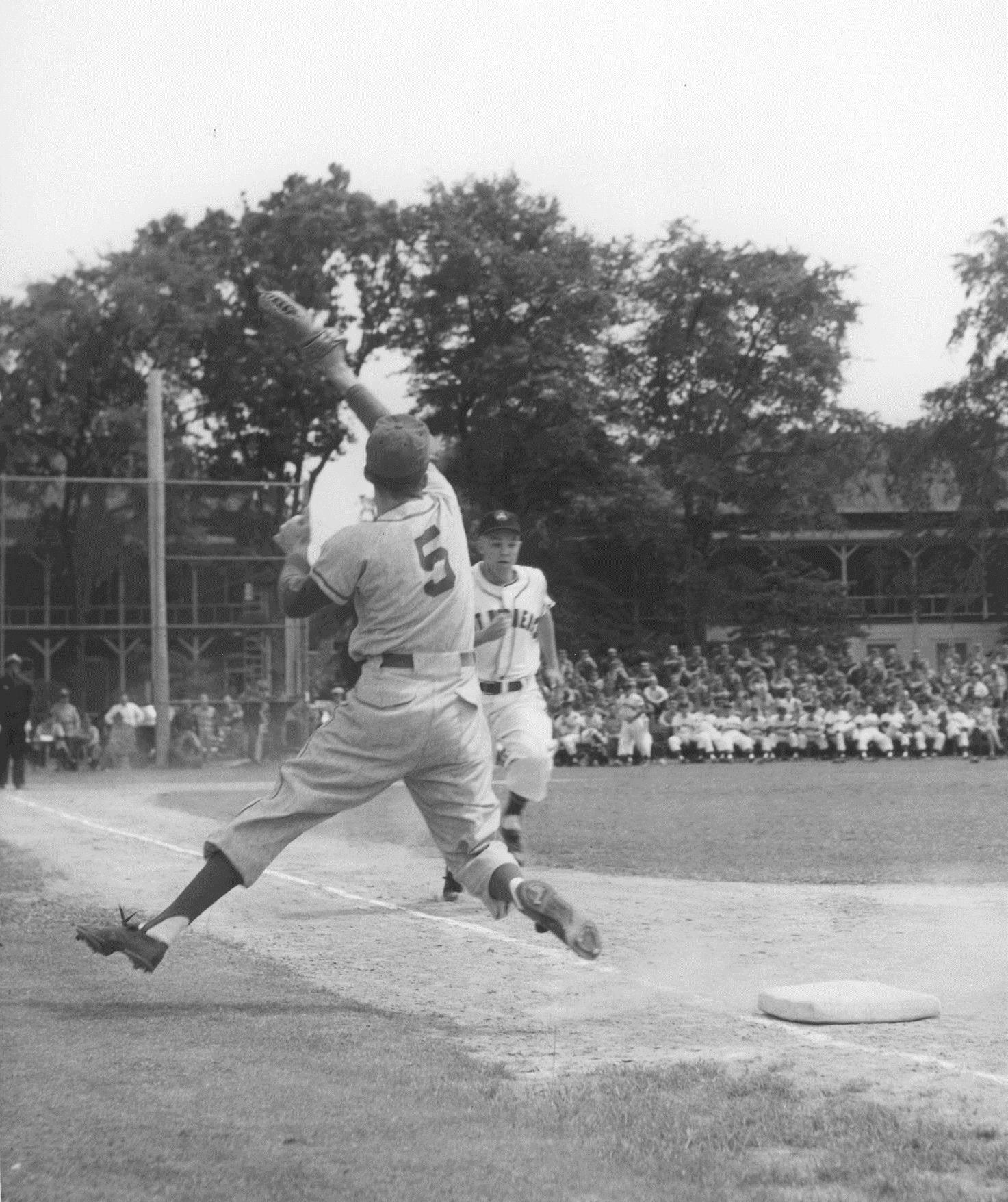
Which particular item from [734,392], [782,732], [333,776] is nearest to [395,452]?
[333,776]

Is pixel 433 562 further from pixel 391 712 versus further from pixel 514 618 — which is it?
pixel 514 618

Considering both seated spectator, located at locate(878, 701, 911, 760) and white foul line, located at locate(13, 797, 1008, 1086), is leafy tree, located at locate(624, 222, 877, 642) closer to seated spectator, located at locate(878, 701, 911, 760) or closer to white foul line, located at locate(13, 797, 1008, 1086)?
seated spectator, located at locate(878, 701, 911, 760)

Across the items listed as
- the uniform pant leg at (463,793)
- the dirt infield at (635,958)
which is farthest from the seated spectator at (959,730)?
the uniform pant leg at (463,793)

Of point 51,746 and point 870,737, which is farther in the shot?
point 870,737

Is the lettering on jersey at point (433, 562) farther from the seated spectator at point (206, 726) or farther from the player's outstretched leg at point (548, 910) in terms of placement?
the seated spectator at point (206, 726)

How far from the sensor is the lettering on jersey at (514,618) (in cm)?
971

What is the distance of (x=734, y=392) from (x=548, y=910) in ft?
142

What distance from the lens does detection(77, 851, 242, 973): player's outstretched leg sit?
19.0ft

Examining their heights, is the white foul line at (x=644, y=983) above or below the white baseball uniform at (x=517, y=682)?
below

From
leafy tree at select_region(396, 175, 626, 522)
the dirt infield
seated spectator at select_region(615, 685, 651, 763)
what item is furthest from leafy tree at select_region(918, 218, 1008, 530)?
the dirt infield

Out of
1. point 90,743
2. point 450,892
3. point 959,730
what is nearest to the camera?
point 450,892

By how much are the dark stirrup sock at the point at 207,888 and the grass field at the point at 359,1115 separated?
0.32 metres

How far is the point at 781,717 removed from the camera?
32.0 m

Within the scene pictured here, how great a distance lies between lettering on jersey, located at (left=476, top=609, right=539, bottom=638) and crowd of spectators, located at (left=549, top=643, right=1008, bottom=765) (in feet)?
69.8
